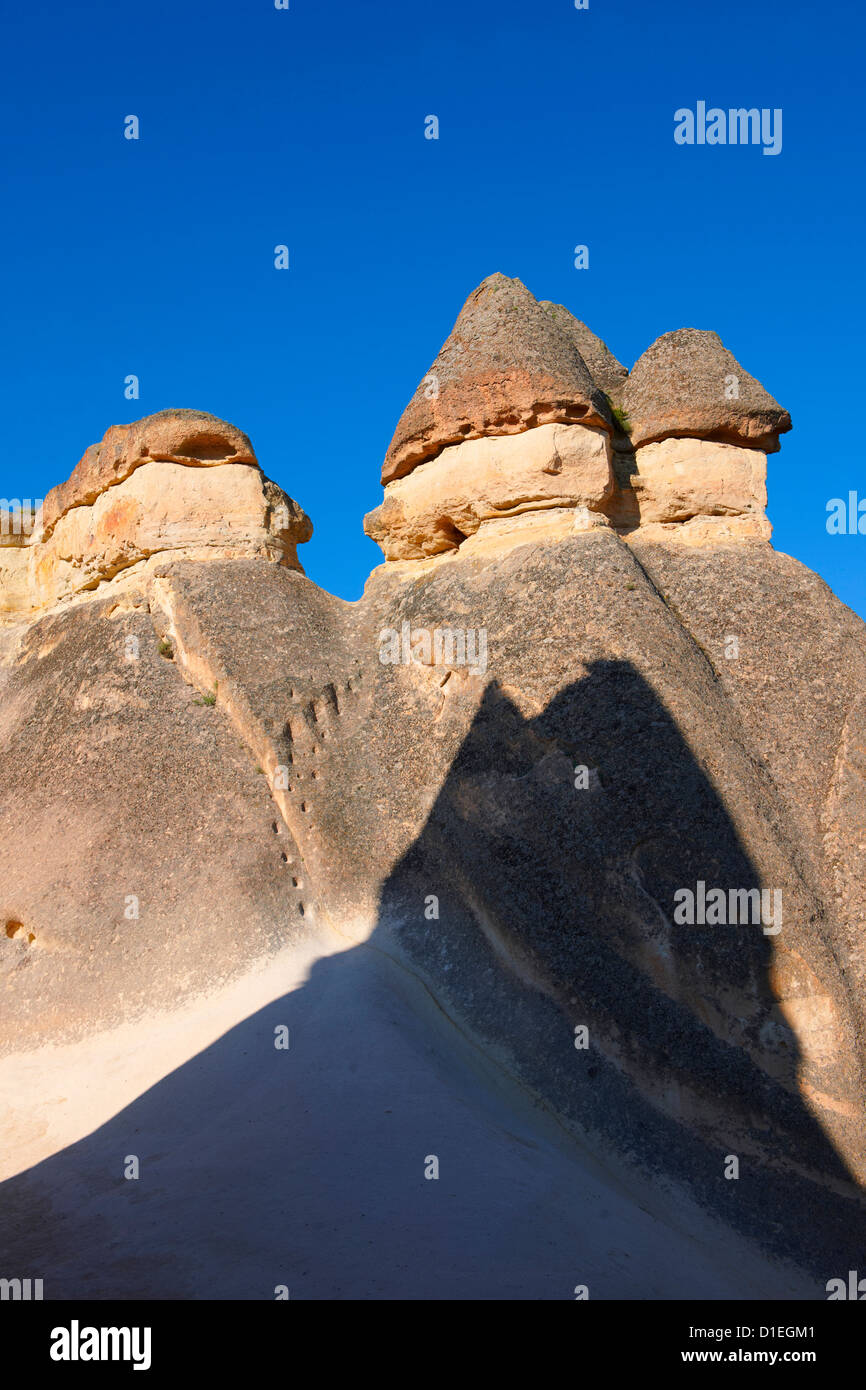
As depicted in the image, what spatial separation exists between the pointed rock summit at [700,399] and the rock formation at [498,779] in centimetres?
4

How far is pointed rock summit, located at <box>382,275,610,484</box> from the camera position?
9.74m

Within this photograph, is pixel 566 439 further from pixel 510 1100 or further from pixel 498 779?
pixel 510 1100

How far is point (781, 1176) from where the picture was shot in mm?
6336

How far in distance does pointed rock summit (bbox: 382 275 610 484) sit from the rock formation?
0.15 ft

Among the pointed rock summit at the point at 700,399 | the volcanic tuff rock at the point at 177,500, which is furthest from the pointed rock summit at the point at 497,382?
the volcanic tuff rock at the point at 177,500

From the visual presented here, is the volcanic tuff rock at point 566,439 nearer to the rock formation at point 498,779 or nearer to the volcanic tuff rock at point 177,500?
the rock formation at point 498,779

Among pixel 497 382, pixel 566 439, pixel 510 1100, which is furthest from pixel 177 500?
pixel 510 1100

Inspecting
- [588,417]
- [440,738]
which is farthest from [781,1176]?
[588,417]

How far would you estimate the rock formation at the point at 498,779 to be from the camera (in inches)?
262

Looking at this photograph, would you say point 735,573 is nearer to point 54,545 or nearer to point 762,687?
point 762,687

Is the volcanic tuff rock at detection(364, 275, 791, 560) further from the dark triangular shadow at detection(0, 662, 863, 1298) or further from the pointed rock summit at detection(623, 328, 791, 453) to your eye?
the dark triangular shadow at detection(0, 662, 863, 1298)

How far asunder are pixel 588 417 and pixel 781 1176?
7.08 metres

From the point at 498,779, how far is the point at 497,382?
431cm

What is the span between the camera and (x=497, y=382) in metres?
9.88
